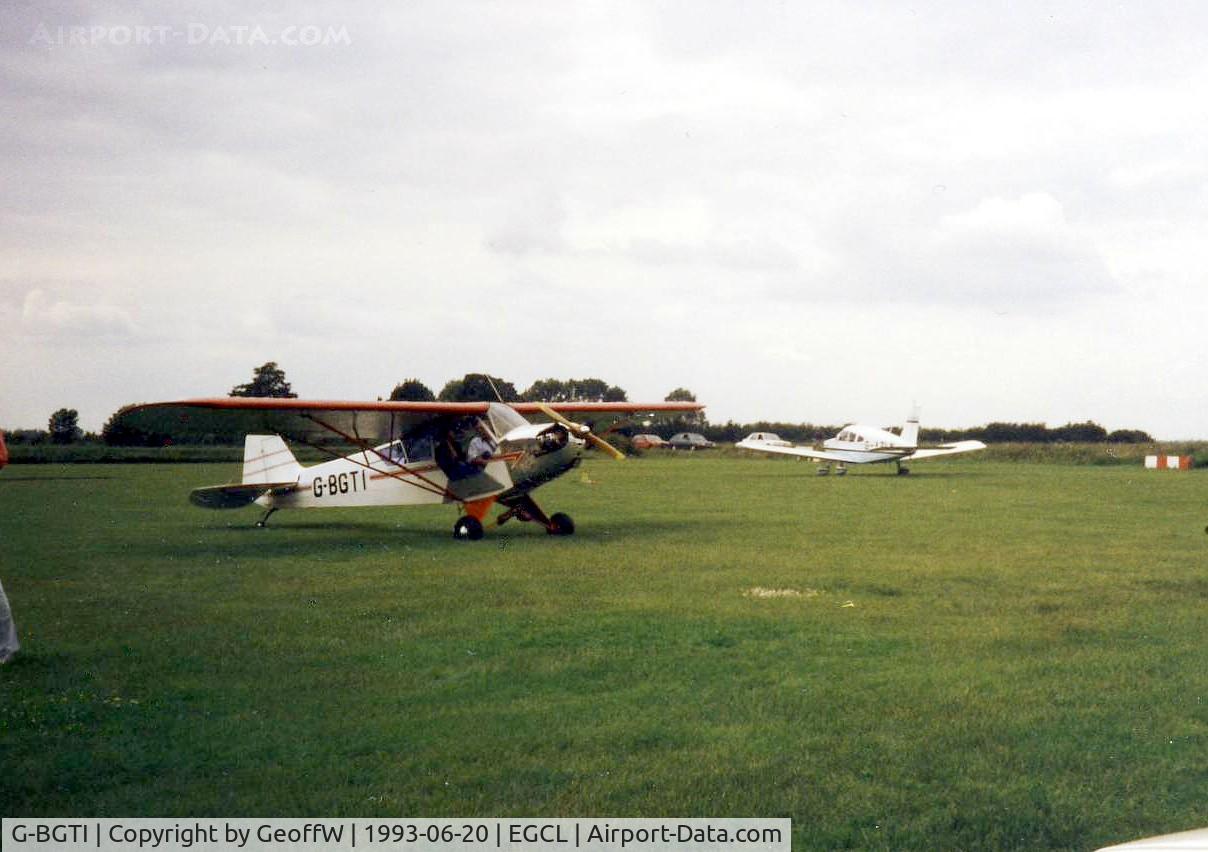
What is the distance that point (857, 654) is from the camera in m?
6.83

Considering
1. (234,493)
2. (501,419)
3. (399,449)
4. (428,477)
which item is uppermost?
(501,419)

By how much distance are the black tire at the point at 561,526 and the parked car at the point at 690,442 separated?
62383mm

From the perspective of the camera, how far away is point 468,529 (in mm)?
15117

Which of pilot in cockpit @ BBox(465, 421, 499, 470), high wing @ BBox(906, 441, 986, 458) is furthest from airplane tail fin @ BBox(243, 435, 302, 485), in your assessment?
high wing @ BBox(906, 441, 986, 458)

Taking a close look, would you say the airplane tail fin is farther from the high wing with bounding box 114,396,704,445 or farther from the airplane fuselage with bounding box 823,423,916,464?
the airplane fuselage with bounding box 823,423,916,464

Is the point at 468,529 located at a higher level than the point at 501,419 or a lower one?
lower

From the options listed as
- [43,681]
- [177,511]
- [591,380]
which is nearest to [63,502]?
[177,511]

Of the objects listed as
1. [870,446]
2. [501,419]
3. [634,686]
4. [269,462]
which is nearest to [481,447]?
[501,419]

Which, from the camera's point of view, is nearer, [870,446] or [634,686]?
[634,686]

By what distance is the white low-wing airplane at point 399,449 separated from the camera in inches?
572

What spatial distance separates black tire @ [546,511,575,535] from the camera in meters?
15.6

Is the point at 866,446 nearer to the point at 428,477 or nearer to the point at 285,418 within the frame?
the point at 428,477

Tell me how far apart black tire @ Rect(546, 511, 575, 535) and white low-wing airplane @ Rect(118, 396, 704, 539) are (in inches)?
0.6

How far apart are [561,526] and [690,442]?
64.8 meters
